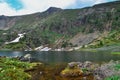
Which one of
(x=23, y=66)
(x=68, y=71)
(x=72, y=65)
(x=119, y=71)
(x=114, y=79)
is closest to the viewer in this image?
(x=114, y=79)

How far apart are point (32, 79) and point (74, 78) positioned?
987cm

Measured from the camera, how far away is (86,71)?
222 ft

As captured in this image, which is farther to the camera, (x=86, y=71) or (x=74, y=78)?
(x=86, y=71)

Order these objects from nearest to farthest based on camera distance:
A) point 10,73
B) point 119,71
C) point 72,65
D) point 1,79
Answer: point 119,71 < point 1,79 < point 10,73 < point 72,65

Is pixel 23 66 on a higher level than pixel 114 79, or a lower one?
lower

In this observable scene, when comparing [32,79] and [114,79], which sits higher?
[114,79]

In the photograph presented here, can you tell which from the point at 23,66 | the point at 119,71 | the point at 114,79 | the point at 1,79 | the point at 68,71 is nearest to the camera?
the point at 114,79

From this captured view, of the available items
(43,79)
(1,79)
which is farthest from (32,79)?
(1,79)

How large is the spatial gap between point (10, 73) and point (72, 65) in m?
21.4

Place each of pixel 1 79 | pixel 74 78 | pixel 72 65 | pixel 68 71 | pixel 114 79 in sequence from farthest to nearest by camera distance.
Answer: pixel 72 65, pixel 68 71, pixel 74 78, pixel 1 79, pixel 114 79

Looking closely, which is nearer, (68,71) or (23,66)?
(68,71)

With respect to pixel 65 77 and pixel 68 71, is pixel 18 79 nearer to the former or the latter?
pixel 65 77

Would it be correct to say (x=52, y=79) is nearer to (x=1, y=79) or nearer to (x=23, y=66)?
(x=1, y=79)

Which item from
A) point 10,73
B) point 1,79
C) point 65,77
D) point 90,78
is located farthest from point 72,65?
point 1,79
